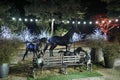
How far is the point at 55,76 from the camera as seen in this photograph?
8.78m

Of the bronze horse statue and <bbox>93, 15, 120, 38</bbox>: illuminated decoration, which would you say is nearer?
the bronze horse statue

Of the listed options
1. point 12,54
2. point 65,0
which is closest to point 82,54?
point 12,54

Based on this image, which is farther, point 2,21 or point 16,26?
point 16,26

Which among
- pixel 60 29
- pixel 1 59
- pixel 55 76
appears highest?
pixel 60 29

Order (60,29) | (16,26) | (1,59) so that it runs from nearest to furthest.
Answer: (1,59)
(16,26)
(60,29)

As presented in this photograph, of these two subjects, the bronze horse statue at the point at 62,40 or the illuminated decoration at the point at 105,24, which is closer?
the bronze horse statue at the point at 62,40

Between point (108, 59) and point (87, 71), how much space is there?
4.11 ft

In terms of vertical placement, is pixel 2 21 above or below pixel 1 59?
above

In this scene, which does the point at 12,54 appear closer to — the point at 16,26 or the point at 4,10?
the point at 4,10

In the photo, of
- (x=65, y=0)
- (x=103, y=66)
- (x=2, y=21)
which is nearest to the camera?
(x=103, y=66)

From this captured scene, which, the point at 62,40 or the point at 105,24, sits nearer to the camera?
the point at 62,40

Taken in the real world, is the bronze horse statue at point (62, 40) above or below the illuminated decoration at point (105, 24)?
below

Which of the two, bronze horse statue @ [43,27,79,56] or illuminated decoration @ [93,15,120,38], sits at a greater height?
illuminated decoration @ [93,15,120,38]

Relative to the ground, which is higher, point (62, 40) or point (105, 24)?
point (105, 24)
